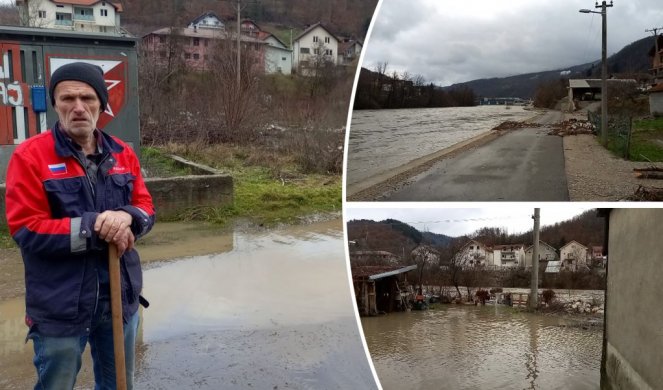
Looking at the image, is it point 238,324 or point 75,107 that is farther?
point 238,324

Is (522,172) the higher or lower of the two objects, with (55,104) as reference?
lower

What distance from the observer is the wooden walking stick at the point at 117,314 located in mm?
2191

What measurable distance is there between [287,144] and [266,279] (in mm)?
10214

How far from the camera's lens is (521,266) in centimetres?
152

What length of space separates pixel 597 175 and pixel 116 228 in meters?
1.60

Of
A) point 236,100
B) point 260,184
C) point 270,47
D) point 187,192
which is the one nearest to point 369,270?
point 187,192

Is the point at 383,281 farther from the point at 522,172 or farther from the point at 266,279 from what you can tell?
the point at 266,279

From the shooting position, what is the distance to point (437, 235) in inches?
51.8

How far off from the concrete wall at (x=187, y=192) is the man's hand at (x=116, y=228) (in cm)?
760

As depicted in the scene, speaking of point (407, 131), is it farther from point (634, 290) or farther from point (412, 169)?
point (634, 290)

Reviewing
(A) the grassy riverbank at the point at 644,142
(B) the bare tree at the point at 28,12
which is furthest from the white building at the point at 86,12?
(A) the grassy riverbank at the point at 644,142

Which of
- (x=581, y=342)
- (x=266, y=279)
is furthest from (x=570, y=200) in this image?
(x=266, y=279)

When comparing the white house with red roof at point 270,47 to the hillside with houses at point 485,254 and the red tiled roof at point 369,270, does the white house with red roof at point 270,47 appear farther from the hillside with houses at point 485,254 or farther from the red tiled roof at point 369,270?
the red tiled roof at point 369,270

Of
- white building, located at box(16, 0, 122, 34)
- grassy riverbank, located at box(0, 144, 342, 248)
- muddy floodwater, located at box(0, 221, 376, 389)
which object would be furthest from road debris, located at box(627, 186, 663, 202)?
white building, located at box(16, 0, 122, 34)
